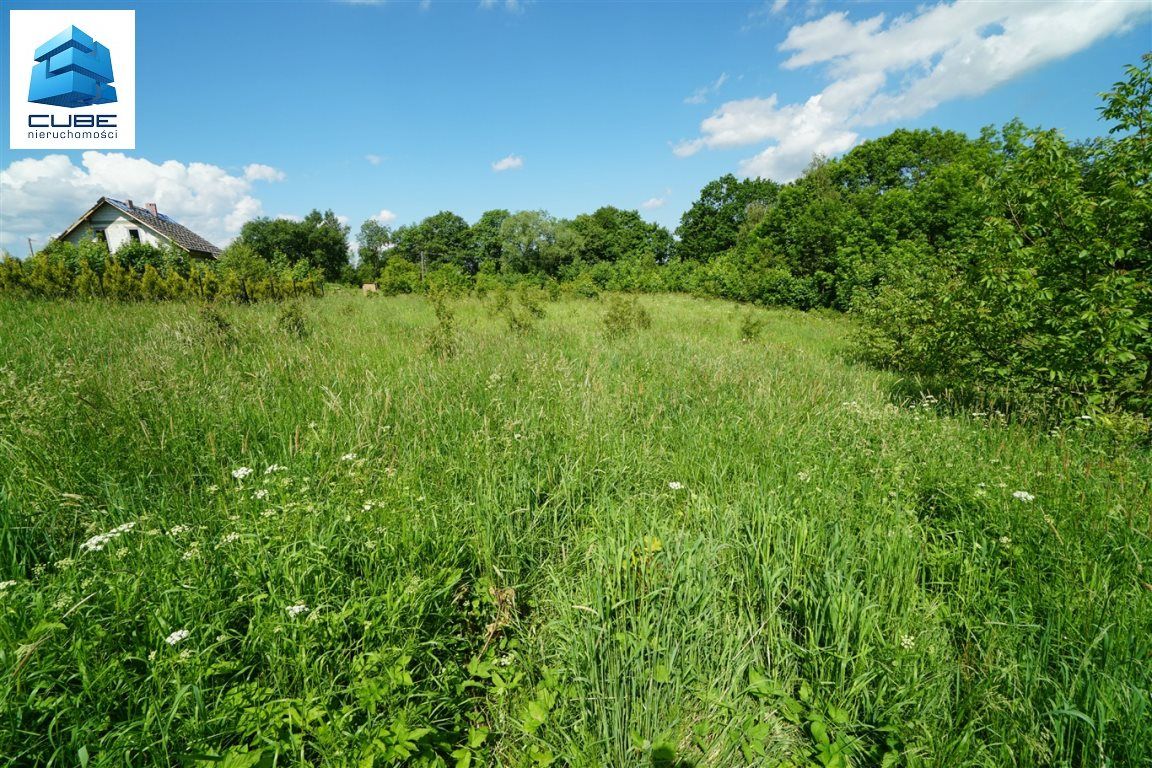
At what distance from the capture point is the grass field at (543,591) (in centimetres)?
159

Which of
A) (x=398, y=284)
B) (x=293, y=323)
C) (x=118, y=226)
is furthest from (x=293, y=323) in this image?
(x=118, y=226)

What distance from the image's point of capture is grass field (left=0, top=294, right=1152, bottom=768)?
5.21 feet

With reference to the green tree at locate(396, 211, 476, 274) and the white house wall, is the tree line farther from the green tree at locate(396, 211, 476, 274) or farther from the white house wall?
the green tree at locate(396, 211, 476, 274)

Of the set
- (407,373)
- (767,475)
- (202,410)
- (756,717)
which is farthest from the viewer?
(407,373)

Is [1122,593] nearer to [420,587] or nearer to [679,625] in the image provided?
[679,625]

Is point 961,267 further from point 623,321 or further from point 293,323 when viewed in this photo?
point 293,323

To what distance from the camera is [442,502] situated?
9.06 ft

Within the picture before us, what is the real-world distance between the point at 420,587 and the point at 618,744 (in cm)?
104

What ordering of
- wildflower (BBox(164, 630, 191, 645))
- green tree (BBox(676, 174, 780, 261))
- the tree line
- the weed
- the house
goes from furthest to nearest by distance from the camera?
green tree (BBox(676, 174, 780, 261)) → the house → the weed → the tree line → wildflower (BBox(164, 630, 191, 645))

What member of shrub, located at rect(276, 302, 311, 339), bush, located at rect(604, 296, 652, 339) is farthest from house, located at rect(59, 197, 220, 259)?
bush, located at rect(604, 296, 652, 339)

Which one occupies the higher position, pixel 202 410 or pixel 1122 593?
pixel 202 410

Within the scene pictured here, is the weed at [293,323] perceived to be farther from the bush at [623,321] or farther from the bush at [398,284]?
the bush at [398,284]

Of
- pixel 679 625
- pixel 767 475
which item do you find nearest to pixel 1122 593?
pixel 767 475

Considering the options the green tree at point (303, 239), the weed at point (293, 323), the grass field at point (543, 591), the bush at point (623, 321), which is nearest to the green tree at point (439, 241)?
the green tree at point (303, 239)
